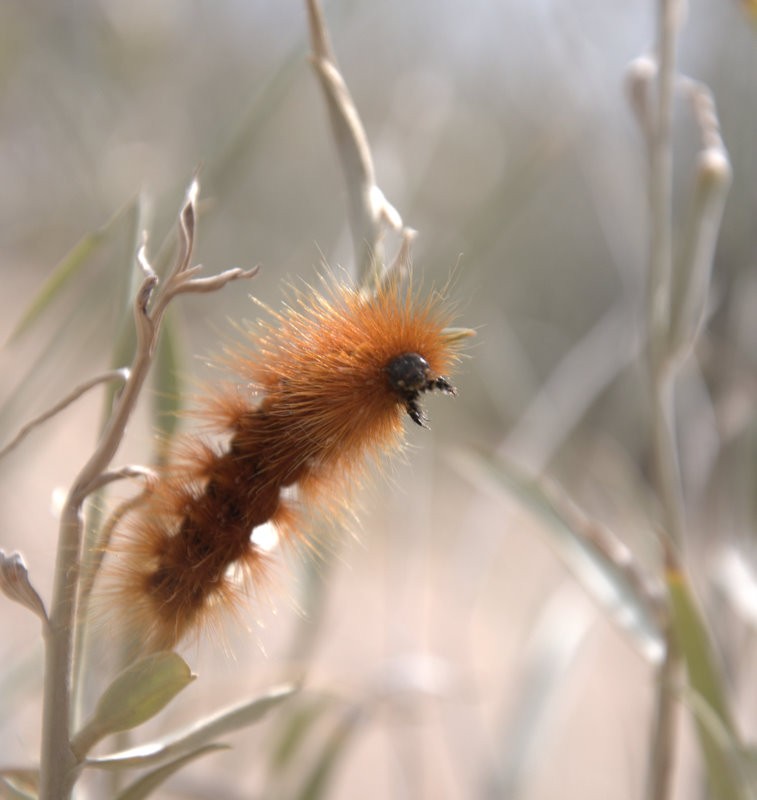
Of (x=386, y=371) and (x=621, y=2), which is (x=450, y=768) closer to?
(x=621, y=2)

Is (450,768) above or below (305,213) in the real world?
below

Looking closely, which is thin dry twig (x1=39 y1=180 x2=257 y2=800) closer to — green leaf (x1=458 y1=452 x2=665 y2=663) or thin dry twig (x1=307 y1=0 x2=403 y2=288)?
thin dry twig (x1=307 y1=0 x2=403 y2=288)

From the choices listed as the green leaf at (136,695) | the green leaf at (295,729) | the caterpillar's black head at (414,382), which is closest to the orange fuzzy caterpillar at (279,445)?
the caterpillar's black head at (414,382)

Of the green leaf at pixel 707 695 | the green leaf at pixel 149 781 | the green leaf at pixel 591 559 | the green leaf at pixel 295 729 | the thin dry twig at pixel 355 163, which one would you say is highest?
the thin dry twig at pixel 355 163

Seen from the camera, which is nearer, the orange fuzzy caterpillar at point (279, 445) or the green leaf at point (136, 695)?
the green leaf at point (136, 695)

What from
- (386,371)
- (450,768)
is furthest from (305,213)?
(386,371)

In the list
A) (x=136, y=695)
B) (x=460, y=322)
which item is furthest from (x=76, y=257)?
(x=460, y=322)

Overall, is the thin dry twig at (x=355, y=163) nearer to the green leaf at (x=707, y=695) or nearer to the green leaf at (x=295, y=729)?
the green leaf at (x=707, y=695)
